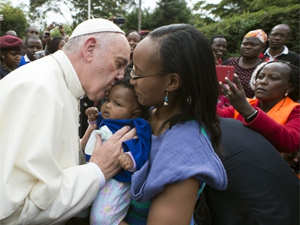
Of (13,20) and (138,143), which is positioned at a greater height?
(138,143)

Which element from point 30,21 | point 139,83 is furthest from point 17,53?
point 30,21

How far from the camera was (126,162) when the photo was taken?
1778 mm

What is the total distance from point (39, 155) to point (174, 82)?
77cm

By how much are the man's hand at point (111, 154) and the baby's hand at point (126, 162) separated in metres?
0.05

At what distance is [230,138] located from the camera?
2.03 meters

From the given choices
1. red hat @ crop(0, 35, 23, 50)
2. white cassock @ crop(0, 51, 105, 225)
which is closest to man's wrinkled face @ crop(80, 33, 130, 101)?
white cassock @ crop(0, 51, 105, 225)

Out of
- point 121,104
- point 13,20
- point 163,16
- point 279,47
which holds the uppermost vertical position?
point 121,104

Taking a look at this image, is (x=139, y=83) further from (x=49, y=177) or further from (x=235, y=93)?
(x=235, y=93)

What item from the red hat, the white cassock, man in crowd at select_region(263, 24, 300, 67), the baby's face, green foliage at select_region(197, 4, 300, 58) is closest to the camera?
the white cassock

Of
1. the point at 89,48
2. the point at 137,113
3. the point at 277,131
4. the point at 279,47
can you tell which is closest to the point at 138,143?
the point at 137,113

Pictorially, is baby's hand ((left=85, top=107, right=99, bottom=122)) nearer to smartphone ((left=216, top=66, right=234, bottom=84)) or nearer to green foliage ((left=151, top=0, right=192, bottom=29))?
smartphone ((left=216, top=66, right=234, bottom=84))

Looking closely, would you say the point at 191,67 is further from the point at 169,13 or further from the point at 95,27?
the point at 169,13

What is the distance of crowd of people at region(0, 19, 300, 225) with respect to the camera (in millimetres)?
1504

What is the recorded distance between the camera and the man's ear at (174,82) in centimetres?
158
